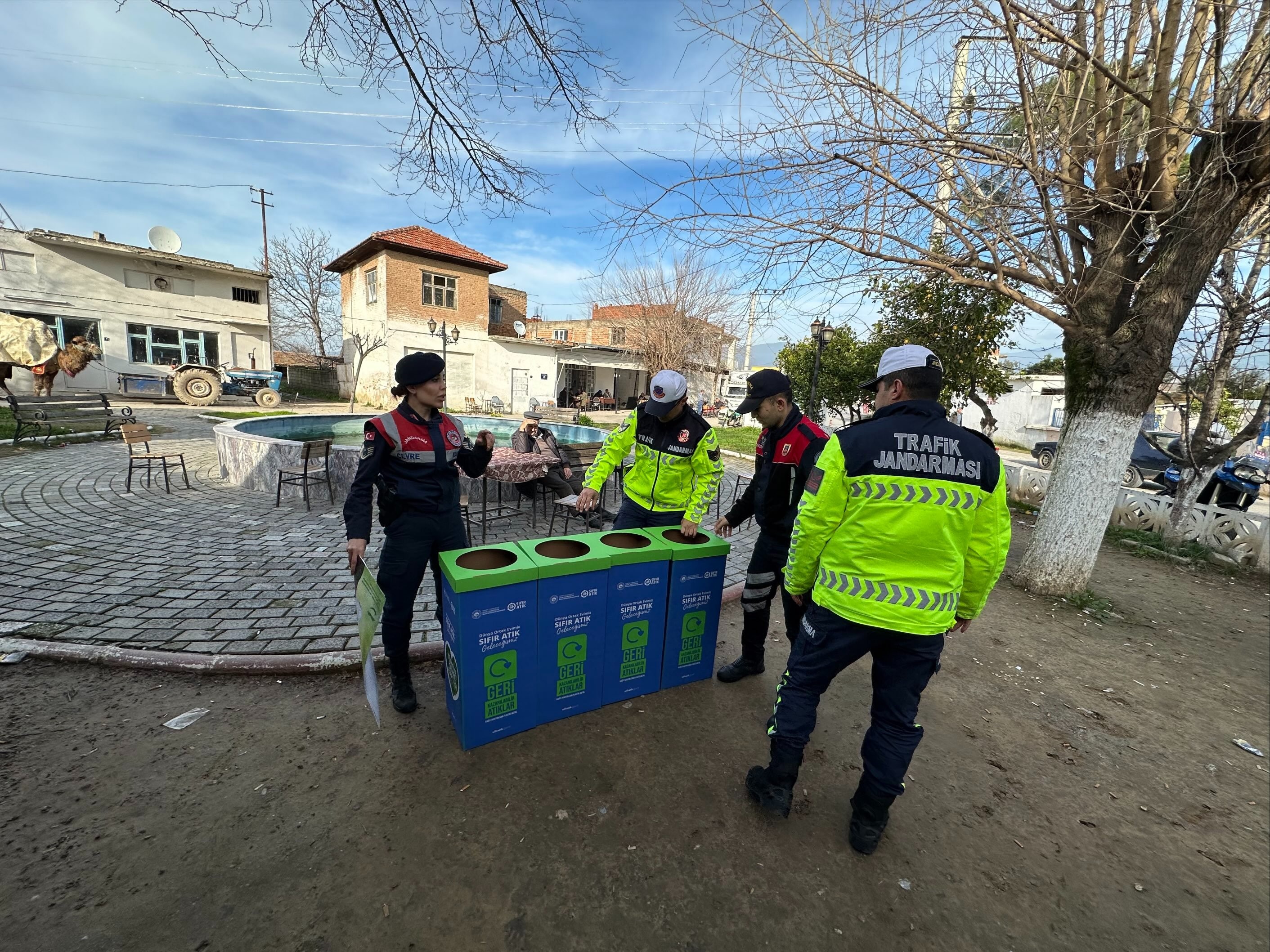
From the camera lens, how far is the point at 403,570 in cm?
286

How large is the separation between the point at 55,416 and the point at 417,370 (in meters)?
12.7

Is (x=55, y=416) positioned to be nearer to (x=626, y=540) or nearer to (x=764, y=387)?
(x=626, y=540)

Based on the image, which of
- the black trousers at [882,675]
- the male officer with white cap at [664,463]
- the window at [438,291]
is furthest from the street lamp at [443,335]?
the black trousers at [882,675]

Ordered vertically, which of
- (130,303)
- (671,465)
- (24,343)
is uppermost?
(130,303)

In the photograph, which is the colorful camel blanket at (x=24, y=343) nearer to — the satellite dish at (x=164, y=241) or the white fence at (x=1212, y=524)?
the satellite dish at (x=164, y=241)

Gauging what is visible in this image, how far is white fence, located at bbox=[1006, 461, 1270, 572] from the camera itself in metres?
6.59

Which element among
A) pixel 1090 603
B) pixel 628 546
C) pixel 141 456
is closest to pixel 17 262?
pixel 141 456

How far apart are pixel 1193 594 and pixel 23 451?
1704 centimetres

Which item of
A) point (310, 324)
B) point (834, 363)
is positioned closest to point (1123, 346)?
point (834, 363)

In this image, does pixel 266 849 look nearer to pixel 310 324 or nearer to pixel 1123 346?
pixel 1123 346

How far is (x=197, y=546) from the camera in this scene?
16.5 feet

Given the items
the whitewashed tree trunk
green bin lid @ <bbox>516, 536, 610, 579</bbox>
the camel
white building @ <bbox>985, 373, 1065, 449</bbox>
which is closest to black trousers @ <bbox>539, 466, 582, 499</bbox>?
green bin lid @ <bbox>516, 536, 610, 579</bbox>

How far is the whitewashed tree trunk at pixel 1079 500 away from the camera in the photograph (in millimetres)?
4887

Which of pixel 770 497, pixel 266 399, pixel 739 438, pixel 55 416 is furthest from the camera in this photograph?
pixel 266 399
